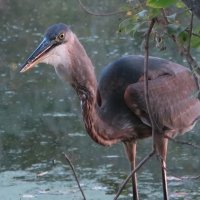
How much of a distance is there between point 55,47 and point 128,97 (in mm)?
890

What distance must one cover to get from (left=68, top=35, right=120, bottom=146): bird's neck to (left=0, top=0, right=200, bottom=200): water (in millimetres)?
812

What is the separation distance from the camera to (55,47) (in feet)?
14.5

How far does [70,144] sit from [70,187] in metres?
1.12

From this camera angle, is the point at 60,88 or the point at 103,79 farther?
the point at 60,88

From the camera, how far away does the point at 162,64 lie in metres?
5.46

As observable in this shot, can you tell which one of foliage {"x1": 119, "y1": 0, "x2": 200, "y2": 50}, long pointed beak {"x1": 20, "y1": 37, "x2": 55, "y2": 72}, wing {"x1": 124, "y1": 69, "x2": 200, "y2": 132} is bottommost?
wing {"x1": 124, "y1": 69, "x2": 200, "y2": 132}

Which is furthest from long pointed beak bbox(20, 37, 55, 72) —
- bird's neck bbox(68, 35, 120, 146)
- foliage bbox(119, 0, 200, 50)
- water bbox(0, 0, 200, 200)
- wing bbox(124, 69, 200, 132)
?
water bbox(0, 0, 200, 200)

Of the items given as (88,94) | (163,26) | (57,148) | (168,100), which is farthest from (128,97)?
(163,26)

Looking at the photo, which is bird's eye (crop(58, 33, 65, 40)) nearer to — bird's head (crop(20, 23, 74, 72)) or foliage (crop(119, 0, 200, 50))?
bird's head (crop(20, 23, 74, 72))

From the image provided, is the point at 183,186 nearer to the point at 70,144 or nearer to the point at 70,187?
the point at 70,187

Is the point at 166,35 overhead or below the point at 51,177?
overhead

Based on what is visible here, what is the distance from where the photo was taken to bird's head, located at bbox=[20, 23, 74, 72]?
14.2 feet

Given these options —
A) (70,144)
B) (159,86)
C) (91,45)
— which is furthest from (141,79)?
(91,45)

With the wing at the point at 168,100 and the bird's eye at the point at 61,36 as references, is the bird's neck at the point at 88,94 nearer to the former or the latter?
the bird's eye at the point at 61,36
